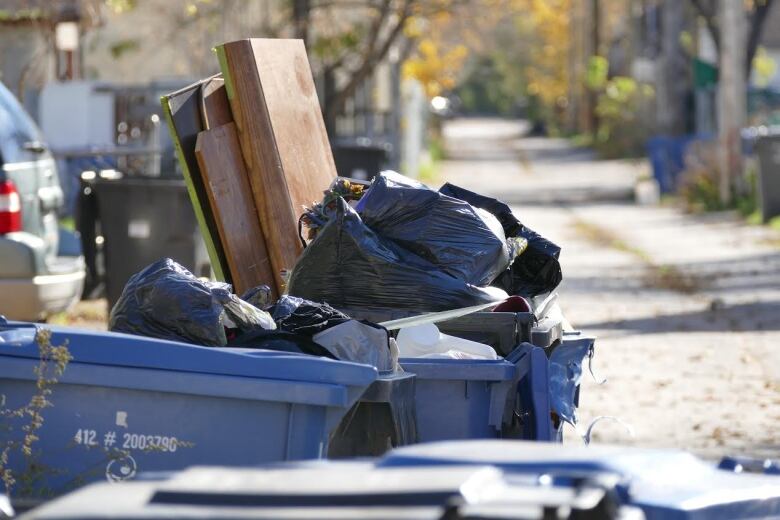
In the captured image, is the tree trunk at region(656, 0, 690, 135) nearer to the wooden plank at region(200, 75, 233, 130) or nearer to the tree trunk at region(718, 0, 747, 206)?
the tree trunk at region(718, 0, 747, 206)

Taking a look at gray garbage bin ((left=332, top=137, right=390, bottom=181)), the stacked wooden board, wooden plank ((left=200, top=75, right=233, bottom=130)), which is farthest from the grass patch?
wooden plank ((left=200, top=75, right=233, bottom=130))

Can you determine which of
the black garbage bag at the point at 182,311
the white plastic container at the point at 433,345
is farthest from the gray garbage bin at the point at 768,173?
the black garbage bag at the point at 182,311

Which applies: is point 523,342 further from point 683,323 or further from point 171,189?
point 683,323

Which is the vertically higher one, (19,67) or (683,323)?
(19,67)

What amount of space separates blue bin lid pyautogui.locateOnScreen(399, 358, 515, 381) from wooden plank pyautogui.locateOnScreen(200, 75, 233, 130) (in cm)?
217

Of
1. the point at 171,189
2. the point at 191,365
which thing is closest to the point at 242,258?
the point at 191,365

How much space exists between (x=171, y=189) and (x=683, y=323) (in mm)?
4344

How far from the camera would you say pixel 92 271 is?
39.8 ft

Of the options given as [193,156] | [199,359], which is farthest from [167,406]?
[193,156]

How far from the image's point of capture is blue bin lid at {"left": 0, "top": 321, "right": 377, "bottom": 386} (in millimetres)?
4391

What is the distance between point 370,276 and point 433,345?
40cm

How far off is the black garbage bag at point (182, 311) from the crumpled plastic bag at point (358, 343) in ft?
0.91

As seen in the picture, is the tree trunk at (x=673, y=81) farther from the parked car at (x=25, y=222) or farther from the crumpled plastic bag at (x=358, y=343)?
the crumpled plastic bag at (x=358, y=343)

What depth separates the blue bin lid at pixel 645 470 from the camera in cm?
332
